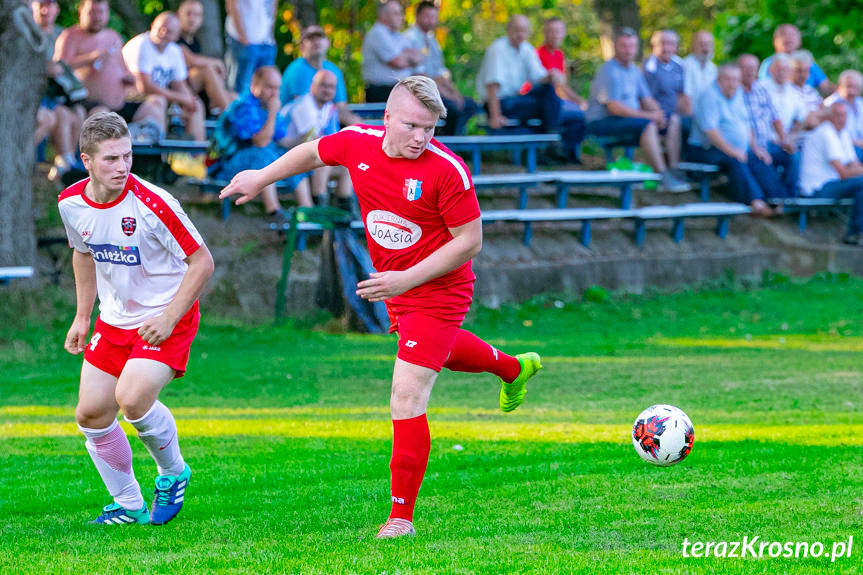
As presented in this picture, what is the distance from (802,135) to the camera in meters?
17.7

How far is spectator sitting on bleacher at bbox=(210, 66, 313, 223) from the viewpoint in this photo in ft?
43.4

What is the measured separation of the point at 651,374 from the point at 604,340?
2.41 m

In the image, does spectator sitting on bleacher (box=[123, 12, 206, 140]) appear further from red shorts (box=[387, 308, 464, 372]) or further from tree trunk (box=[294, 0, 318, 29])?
red shorts (box=[387, 308, 464, 372])

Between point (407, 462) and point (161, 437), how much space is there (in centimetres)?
123

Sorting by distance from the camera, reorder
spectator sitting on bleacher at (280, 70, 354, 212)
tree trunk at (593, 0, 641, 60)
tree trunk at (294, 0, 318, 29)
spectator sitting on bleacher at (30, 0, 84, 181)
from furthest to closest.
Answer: tree trunk at (593, 0, 641, 60) < tree trunk at (294, 0, 318, 29) < spectator sitting on bleacher at (30, 0, 84, 181) < spectator sitting on bleacher at (280, 70, 354, 212)

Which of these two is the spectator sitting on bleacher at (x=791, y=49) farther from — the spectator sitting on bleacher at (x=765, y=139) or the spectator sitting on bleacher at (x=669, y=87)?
the spectator sitting on bleacher at (x=669, y=87)

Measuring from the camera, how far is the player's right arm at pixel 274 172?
5.43 m

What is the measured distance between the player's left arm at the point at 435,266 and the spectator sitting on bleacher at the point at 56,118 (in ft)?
30.6

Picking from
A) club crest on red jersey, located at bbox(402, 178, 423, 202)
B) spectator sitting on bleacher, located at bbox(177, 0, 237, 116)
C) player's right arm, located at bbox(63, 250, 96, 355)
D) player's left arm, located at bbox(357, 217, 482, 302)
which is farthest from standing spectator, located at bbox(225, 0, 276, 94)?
player's left arm, located at bbox(357, 217, 482, 302)

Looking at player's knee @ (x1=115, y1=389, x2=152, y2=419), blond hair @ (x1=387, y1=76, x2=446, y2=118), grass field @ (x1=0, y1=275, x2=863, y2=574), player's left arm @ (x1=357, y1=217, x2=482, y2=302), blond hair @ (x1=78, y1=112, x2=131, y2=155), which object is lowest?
grass field @ (x1=0, y1=275, x2=863, y2=574)

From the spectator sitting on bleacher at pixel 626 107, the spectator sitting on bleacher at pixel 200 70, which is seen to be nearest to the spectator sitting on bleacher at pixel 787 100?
the spectator sitting on bleacher at pixel 626 107

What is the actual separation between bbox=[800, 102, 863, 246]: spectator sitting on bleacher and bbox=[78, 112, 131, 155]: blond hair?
46.5 ft

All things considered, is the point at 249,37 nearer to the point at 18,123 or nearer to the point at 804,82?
the point at 18,123

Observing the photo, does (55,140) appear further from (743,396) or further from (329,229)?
(743,396)
